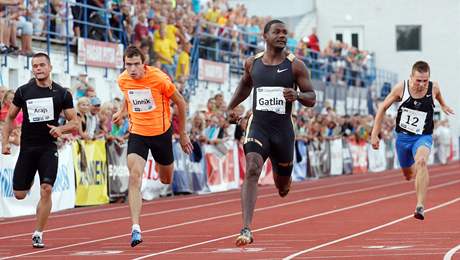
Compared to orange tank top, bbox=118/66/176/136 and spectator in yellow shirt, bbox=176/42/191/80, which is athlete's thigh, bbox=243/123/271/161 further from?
spectator in yellow shirt, bbox=176/42/191/80

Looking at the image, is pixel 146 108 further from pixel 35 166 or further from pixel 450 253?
pixel 450 253

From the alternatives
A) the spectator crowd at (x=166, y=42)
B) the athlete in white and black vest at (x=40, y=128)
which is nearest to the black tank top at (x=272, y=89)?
the spectator crowd at (x=166, y=42)

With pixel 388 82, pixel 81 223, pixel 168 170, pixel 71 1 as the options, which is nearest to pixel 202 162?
pixel 71 1

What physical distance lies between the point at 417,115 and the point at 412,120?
110 millimetres

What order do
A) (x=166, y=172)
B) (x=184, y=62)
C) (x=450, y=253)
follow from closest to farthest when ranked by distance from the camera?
(x=450, y=253) → (x=166, y=172) → (x=184, y=62)

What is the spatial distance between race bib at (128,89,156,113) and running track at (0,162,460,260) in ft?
4.66

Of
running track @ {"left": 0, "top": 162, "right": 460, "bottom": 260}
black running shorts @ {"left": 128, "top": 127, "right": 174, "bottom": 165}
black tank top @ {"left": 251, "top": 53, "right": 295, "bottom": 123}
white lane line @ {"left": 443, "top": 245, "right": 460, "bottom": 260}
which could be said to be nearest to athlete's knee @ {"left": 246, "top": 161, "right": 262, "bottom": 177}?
black tank top @ {"left": 251, "top": 53, "right": 295, "bottom": 123}

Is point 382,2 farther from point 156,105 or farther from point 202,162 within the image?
point 156,105

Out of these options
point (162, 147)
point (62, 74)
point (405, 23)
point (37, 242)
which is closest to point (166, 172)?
point (162, 147)

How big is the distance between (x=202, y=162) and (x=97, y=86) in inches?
105

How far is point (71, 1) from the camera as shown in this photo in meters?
25.5

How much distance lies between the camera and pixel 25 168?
13.8 meters

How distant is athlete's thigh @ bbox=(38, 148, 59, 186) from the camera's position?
13.7 metres

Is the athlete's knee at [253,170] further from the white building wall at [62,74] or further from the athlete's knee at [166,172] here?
the white building wall at [62,74]
